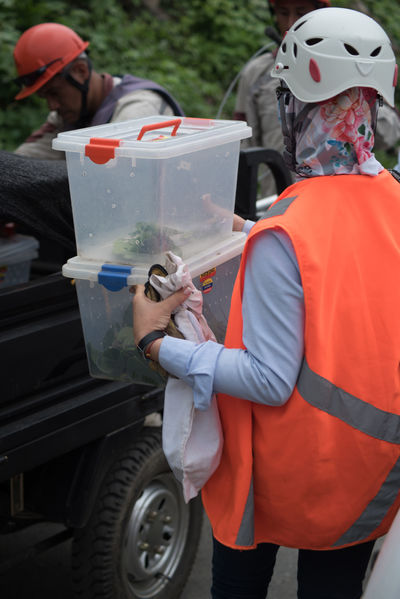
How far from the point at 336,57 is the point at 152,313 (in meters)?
0.74

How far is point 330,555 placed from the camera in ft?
6.74

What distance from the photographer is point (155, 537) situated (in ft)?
10.3

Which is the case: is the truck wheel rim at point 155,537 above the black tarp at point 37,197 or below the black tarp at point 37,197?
below

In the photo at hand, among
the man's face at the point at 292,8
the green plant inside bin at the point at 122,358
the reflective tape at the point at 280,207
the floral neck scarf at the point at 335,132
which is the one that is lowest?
the green plant inside bin at the point at 122,358

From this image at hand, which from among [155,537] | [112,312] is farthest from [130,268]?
[155,537]

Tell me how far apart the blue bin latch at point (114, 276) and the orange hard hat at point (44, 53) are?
93.3 inches

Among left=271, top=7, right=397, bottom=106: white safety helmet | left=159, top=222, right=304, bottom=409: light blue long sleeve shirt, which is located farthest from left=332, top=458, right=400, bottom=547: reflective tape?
left=271, top=7, right=397, bottom=106: white safety helmet

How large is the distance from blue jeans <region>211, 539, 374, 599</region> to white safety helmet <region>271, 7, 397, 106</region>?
3.86 ft

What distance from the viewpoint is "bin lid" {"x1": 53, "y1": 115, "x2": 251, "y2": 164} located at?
6.72ft

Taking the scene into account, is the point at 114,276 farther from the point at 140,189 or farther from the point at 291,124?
the point at 291,124

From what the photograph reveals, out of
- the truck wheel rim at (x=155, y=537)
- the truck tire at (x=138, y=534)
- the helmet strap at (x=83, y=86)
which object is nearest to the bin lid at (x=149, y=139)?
the truck tire at (x=138, y=534)

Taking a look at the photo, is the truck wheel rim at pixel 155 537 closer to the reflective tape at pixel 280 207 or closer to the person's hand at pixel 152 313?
the person's hand at pixel 152 313

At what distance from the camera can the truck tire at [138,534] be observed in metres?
2.84

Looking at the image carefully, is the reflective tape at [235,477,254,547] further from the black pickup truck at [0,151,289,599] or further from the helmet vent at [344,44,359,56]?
the helmet vent at [344,44,359,56]
